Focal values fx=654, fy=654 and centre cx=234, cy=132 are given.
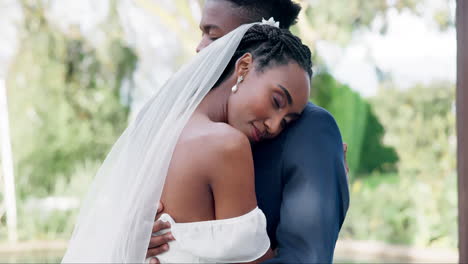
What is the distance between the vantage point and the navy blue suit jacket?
1.74 m

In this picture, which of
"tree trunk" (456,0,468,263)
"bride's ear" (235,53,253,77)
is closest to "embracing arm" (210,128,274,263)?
"bride's ear" (235,53,253,77)

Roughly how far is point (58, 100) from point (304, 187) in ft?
26.0

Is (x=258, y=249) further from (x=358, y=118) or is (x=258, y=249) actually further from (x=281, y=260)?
(x=358, y=118)

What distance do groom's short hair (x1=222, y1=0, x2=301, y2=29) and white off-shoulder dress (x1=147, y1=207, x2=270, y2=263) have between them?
2.73ft

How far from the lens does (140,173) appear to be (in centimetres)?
174

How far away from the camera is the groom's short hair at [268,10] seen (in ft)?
7.32

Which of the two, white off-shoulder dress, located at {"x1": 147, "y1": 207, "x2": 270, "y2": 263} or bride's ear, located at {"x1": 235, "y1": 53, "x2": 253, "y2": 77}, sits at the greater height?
bride's ear, located at {"x1": 235, "y1": 53, "x2": 253, "y2": 77}

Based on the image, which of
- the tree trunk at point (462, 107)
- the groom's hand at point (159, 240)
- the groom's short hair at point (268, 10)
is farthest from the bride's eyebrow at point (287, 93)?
the tree trunk at point (462, 107)

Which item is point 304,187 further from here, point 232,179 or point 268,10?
point 268,10

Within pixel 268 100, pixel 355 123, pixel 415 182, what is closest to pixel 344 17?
pixel 355 123

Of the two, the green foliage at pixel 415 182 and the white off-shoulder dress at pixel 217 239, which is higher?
the white off-shoulder dress at pixel 217 239

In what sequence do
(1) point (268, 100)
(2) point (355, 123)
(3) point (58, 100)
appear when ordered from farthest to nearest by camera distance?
(2) point (355, 123) → (3) point (58, 100) → (1) point (268, 100)

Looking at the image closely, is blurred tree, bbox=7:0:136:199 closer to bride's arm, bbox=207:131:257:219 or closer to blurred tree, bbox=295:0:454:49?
blurred tree, bbox=295:0:454:49

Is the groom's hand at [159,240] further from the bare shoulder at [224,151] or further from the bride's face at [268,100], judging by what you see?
the bride's face at [268,100]
